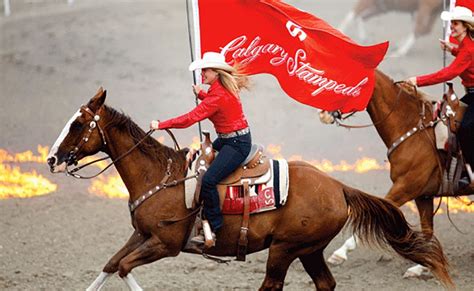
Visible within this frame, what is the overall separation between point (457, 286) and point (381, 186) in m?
4.06

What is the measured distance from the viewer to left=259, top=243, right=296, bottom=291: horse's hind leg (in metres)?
8.28

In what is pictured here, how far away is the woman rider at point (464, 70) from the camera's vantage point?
9.51 metres

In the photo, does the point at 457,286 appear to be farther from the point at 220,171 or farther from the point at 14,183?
the point at 14,183

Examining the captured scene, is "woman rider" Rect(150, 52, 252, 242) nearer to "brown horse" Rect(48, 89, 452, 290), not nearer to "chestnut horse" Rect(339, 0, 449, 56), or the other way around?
"brown horse" Rect(48, 89, 452, 290)

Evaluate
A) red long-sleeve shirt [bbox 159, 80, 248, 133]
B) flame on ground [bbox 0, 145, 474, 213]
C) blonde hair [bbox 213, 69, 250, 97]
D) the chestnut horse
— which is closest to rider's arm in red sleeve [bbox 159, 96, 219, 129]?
red long-sleeve shirt [bbox 159, 80, 248, 133]

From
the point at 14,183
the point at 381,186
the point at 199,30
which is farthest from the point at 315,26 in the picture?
the point at 14,183

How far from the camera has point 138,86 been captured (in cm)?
1878

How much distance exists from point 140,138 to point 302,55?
231 centimetres

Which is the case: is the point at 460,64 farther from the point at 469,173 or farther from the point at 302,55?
the point at 302,55

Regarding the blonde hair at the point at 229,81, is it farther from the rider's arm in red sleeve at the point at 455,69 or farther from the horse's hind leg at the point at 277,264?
the rider's arm in red sleeve at the point at 455,69

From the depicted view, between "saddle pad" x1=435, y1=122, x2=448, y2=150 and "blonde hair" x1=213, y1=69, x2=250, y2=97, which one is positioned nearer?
"blonde hair" x1=213, y1=69, x2=250, y2=97

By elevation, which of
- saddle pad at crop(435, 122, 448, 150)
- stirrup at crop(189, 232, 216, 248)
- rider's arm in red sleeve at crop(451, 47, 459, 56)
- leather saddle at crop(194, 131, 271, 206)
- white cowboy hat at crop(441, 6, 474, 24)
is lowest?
stirrup at crop(189, 232, 216, 248)

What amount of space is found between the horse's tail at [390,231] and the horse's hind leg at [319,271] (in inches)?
16.1

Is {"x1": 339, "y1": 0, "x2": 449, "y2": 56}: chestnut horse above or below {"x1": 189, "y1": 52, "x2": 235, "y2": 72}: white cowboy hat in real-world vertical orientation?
below
